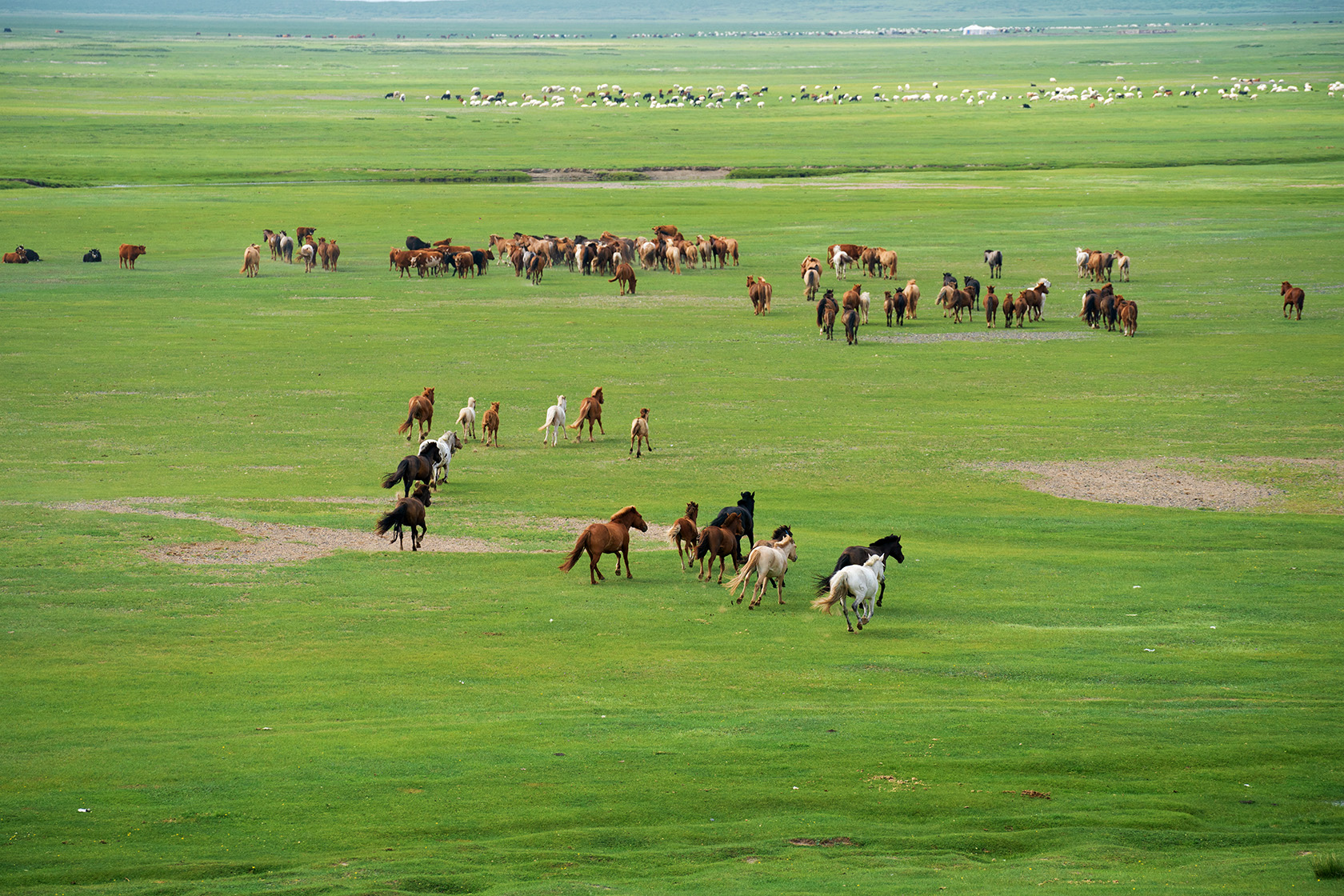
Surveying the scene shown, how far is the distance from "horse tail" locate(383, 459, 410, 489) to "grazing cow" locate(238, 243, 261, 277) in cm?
3285

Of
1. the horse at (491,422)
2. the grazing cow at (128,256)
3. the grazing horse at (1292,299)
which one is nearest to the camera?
the horse at (491,422)

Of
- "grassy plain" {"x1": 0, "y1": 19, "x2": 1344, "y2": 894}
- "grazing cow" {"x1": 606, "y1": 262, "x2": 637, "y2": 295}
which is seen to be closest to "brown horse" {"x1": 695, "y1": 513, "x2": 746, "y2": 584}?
"grassy plain" {"x1": 0, "y1": 19, "x2": 1344, "y2": 894}

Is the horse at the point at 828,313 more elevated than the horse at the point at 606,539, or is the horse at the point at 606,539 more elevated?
the horse at the point at 828,313

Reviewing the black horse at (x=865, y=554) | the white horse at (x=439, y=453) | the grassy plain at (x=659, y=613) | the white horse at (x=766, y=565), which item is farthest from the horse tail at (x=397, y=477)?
the black horse at (x=865, y=554)

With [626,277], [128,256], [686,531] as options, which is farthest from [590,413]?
[128,256]

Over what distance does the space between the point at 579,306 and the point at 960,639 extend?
33.4 metres

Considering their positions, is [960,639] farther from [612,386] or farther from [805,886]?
[612,386]

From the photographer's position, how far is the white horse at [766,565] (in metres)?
18.5

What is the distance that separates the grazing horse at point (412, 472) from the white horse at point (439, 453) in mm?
52

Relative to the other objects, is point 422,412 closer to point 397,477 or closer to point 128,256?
point 397,477

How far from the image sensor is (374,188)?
282 ft

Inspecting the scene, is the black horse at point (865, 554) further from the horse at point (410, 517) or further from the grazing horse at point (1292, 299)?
the grazing horse at point (1292, 299)

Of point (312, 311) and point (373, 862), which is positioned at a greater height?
point (312, 311)

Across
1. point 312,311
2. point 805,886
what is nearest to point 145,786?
point 805,886
